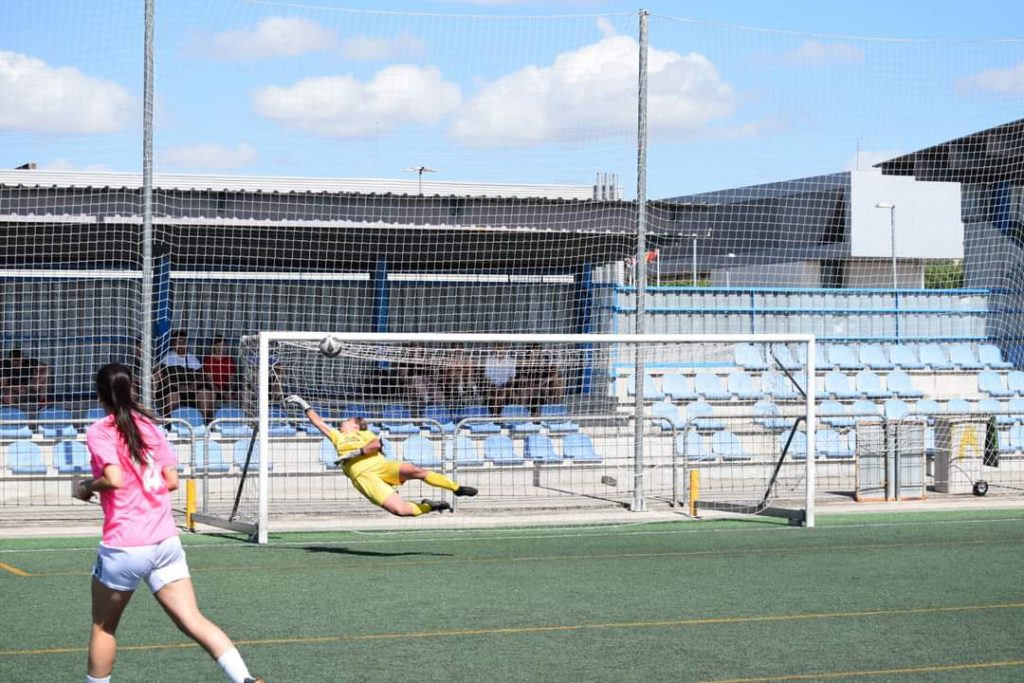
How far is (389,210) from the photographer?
61.3 feet

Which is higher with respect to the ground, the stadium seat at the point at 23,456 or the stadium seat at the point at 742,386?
the stadium seat at the point at 742,386

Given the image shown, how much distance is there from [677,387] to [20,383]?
9721 millimetres

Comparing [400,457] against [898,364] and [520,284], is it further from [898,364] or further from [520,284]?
[898,364]

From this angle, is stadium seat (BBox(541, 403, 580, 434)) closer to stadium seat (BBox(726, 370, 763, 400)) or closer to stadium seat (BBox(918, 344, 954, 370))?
stadium seat (BBox(726, 370, 763, 400))

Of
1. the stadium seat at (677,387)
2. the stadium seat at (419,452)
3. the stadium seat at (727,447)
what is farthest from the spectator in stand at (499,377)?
the stadium seat at (677,387)

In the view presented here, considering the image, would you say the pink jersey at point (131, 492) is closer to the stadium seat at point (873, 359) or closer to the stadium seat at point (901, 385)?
the stadium seat at point (901, 385)

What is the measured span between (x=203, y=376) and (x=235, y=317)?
437cm

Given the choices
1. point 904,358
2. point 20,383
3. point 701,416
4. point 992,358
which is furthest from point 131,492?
point 992,358

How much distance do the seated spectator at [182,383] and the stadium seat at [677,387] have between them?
6744 millimetres

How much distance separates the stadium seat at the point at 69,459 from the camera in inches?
590

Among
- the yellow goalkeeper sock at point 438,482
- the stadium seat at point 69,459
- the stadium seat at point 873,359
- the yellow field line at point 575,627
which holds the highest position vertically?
the stadium seat at point 873,359

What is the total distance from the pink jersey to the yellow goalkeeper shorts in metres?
6.61

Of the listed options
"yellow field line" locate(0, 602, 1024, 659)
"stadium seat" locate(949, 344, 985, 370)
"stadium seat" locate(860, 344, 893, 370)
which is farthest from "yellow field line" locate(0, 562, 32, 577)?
"stadium seat" locate(949, 344, 985, 370)

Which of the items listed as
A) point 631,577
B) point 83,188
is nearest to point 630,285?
point 83,188
